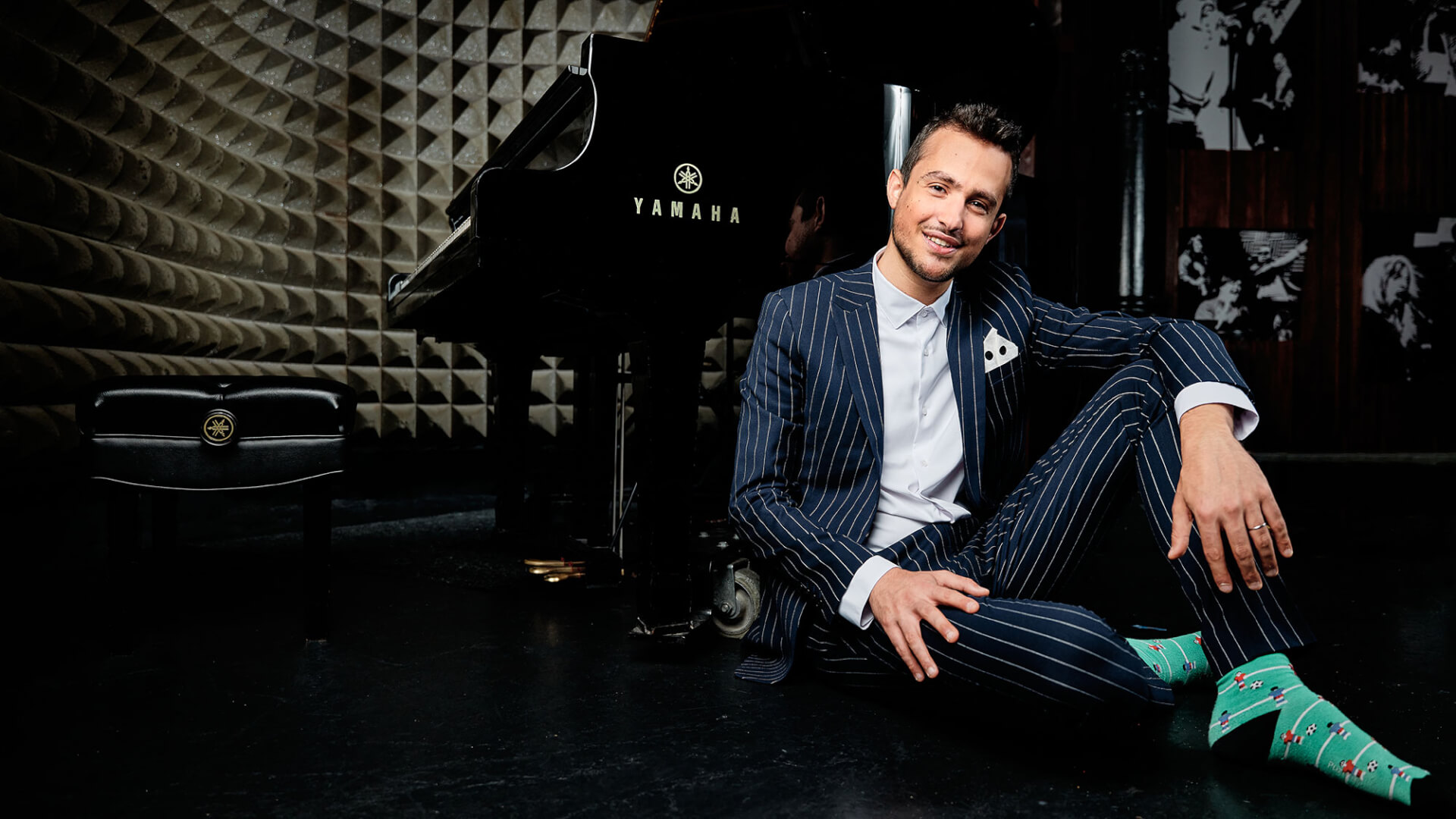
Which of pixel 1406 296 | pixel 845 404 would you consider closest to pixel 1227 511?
pixel 845 404

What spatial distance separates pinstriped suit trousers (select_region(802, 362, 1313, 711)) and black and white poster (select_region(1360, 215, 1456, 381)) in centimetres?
435

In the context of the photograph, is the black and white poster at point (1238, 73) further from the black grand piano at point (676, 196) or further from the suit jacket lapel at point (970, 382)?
the suit jacket lapel at point (970, 382)

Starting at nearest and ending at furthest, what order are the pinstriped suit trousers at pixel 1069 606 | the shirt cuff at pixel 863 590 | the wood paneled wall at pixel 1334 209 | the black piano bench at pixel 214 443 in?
the pinstriped suit trousers at pixel 1069 606, the shirt cuff at pixel 863 590, the black piano bench at pixel 214 443, the wood paneled wall at pixel 1334 209

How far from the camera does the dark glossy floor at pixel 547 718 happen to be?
108 centimetres

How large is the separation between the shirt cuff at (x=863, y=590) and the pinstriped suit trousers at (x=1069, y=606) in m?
0.04

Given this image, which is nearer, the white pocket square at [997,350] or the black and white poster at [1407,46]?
the white pocket square at [997,350]

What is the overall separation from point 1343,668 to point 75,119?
143 inches

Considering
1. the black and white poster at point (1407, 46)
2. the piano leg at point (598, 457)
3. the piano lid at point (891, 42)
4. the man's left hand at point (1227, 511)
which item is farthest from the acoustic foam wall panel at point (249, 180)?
the black and white poster at point (1407, 46)

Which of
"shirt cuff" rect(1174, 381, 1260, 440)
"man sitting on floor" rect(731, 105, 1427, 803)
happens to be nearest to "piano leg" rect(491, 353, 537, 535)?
"man sitting on floor" rect(731, 105, 1427, 803)

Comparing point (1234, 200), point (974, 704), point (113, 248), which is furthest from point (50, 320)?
point (1234, 200)

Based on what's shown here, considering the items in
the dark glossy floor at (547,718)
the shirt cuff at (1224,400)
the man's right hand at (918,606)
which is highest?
the shirt cuff at (1224,400)

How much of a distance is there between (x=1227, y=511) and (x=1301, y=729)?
283 mm

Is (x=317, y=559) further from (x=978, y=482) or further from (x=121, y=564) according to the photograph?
(x=978, y=482)

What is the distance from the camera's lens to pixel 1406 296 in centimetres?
460
